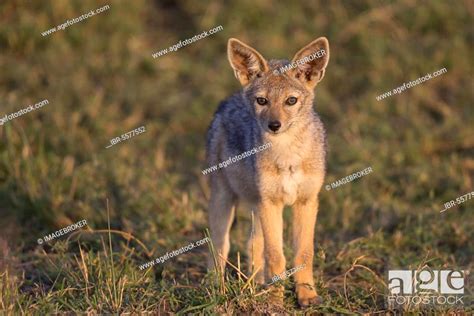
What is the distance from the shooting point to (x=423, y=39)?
13.2 m

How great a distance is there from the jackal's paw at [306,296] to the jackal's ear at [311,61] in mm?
1641

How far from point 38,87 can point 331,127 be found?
4142 mm

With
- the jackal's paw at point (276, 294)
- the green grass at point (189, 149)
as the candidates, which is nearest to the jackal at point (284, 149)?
the jackal's paw at point (276, 294)

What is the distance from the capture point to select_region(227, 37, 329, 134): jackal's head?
22.4 ft

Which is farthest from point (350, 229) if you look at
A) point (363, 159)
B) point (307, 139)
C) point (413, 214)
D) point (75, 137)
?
point (75, 137)

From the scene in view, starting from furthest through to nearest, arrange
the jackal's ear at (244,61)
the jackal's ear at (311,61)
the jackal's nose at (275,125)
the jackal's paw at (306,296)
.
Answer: the jackal's ear at (244,61) → the jackal's ear at (311,61) → the jackal's paw at (306,296) → the jackal's nose at (275,125)

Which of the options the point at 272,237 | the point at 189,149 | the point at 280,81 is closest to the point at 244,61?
the point at 280,81

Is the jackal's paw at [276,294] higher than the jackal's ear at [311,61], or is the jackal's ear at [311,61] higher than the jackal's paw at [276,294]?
the jackal's ear at [311,61]

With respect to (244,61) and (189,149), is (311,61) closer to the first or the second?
(244,61)

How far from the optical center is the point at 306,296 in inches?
269

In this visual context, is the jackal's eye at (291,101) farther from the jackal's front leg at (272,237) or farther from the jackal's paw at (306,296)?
the jackal's paw at (306,296)

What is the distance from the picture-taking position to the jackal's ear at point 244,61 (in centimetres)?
709

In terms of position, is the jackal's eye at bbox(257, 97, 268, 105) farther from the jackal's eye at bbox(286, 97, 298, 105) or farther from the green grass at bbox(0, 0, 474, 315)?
the green grass at bbox(0, 0, 474, 315)

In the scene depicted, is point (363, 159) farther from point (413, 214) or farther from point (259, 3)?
point (259, 3)
